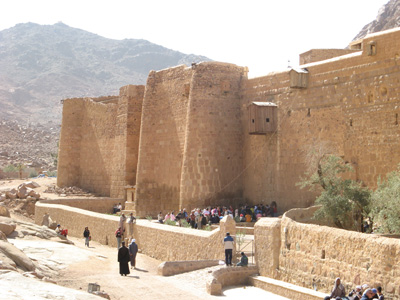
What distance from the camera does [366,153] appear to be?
56.4 ft

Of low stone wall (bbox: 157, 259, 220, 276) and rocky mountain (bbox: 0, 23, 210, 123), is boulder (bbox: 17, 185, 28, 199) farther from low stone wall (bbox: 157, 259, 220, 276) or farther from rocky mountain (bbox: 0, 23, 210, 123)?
rocky mountain (bbox: 0, 23, 210, 123)

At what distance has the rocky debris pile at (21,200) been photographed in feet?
92.7

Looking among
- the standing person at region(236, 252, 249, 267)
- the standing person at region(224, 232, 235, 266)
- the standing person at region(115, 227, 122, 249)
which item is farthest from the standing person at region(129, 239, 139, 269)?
the standing person at region(236, 252, 249, 267)

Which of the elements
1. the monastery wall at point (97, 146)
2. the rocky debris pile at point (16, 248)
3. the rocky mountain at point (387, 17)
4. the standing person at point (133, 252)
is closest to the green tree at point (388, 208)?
the standing person at point (133, 252)

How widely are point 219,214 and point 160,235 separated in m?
3.80

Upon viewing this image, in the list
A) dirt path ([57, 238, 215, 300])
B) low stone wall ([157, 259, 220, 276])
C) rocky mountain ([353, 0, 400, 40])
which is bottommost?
dirt path ([57, 238, 215, 300])

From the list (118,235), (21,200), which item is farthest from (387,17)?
(118,235)

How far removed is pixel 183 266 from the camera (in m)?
14.2

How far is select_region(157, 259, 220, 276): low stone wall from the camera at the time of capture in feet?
46.1

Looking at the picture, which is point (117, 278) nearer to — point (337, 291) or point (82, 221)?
point (337, 291)

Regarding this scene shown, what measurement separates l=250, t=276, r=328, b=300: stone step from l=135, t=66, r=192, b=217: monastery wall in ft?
36.0

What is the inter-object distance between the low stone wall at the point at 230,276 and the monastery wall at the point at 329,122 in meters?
5.64

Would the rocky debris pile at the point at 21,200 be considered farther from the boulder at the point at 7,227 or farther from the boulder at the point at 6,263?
the boulder at the point at 6,263

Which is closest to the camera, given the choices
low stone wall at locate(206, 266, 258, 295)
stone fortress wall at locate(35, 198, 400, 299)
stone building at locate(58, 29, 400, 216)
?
stone fortress wall at locate(35, 198, 400, 299)
